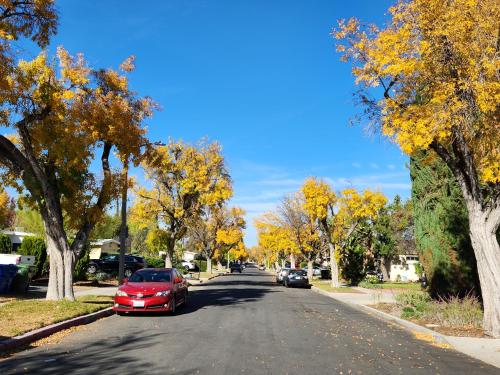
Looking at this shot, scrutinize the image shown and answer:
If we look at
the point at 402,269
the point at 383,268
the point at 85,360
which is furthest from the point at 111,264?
the point at 402,269

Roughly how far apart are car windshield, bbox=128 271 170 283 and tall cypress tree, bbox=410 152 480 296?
9798 millimetres

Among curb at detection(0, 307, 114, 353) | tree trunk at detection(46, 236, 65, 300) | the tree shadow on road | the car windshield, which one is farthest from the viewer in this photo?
the car windshield

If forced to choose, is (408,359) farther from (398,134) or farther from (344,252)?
(344,252)

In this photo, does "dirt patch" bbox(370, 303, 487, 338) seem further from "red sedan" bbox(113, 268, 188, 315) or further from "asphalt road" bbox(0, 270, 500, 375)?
"red sedan" bbox(113, 268, 188, 315)

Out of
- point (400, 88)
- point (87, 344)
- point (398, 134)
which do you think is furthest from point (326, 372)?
point (400, 88)

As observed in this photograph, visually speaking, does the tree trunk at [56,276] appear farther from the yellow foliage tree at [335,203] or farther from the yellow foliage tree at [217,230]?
the yellow foliage tree at [217,230]

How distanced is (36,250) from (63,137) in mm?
14584

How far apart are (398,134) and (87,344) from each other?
8357mm

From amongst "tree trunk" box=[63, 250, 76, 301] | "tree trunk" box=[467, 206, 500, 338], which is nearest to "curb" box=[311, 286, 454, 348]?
"tree trunk" box=[467, 206, 500, 338]

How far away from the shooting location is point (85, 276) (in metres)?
28.2

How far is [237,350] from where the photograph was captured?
8.62m

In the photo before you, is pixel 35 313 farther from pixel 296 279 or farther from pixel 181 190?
pixel 296 279

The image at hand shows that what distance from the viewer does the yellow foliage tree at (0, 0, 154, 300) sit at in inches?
545

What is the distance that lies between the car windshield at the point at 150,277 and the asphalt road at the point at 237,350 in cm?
186
